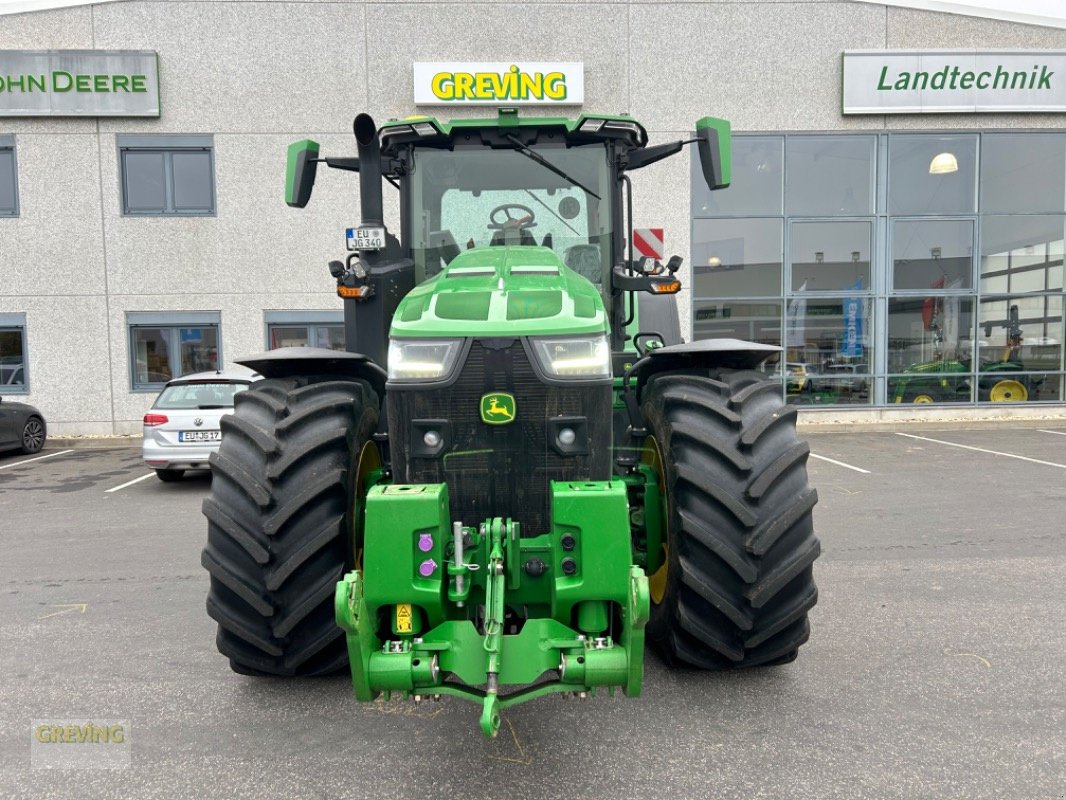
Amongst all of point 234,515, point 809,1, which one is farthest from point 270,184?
point 234,515

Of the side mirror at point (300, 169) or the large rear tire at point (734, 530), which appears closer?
the large rear tire at point (734, 530)

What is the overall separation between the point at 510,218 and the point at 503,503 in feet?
6.61

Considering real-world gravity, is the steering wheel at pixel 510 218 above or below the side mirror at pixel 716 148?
below

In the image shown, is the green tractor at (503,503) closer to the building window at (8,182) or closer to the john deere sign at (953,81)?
the john deere sign at (953,81)

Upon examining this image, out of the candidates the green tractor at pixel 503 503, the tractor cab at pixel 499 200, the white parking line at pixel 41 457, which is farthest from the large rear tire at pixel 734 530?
the white parking line at pixel 41 457

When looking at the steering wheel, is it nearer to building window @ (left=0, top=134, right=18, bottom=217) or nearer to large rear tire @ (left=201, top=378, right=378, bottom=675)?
large rear tire @ (left=201, top=378, right=378, bottom=675)

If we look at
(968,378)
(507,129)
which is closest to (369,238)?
(507,129)

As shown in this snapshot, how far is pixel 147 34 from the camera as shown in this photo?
13.6 meters

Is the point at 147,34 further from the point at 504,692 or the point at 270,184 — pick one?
the point at 504,692

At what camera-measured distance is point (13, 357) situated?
1408 cm

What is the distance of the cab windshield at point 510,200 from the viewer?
4363mm

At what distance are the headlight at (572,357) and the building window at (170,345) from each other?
12.6 meters

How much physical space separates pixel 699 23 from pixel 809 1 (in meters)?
2.20

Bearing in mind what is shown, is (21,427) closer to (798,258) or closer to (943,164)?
(798,258)
